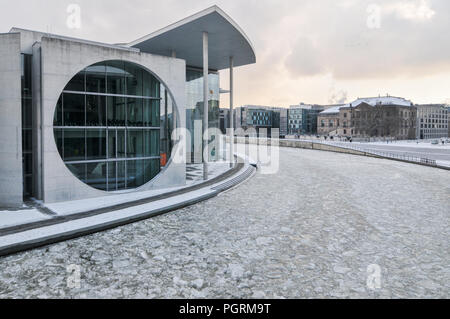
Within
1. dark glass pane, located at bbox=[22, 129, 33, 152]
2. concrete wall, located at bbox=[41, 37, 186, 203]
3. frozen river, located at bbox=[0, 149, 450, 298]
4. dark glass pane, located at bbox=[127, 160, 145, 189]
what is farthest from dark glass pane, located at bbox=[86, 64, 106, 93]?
frozen river, located at bbox=[0, 149, 450, 298]

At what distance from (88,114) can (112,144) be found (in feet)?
5.61

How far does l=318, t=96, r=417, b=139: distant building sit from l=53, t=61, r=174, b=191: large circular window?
78.7 m

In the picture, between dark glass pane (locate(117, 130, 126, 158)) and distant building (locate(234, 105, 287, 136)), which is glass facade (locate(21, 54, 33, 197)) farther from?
distant building (locate(234, 105, 287, 136))

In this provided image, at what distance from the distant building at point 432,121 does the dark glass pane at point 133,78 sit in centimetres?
12122

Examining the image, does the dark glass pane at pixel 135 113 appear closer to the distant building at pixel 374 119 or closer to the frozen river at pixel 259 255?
the frozen river at pixel 259 255

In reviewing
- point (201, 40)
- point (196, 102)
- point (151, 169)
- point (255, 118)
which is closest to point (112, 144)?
point (151, 169)

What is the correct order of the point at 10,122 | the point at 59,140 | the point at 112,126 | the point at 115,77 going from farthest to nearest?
the point at 112,126 → the point at 115,77 → the point at 59,140 → the point at 10,122

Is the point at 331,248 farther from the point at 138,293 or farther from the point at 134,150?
the point at 134,150

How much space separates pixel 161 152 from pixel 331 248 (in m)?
11.0

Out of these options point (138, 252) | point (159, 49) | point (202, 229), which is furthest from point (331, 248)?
point (159, 49)

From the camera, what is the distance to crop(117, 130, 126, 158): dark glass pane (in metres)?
16.2

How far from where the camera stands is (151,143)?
17578 mm

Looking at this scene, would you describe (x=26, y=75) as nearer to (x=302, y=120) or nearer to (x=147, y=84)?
(x=147, y=84)

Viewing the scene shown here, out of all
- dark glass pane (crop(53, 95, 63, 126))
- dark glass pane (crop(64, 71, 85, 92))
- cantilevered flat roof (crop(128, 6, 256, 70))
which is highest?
cantilevered flat roof (crop(128, 6, 256, 70))
